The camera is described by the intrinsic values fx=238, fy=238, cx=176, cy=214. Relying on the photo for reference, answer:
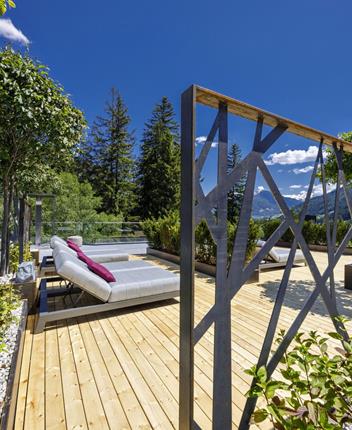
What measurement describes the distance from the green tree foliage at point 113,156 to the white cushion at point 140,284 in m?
15.6

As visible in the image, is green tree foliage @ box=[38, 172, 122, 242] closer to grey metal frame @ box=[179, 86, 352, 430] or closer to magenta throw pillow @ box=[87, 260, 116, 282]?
magenta throw pillow @ box=[87, 260, 116, 282]

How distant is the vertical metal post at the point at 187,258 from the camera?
3.67ft

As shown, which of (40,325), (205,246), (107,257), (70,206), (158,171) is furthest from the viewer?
(158,171)

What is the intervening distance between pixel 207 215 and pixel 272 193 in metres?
0.56

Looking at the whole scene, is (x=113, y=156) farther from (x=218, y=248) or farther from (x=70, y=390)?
(x=218, y=248)

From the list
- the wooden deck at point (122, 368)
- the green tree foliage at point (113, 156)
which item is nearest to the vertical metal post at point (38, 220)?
the wooden deck at point (122, 368)

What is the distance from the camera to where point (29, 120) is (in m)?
2.98

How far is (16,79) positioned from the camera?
9.48 feet

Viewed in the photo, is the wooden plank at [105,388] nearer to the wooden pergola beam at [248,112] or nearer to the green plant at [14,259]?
the wooden pergola beam at [248,112]

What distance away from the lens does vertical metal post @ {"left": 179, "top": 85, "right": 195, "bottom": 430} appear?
112cm

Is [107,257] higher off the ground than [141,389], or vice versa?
[107,257]

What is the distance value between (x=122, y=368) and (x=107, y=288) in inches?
43.0

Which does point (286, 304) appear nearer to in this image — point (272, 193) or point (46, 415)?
point (272, 193)

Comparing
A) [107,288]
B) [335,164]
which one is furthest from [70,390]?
[335,164]
